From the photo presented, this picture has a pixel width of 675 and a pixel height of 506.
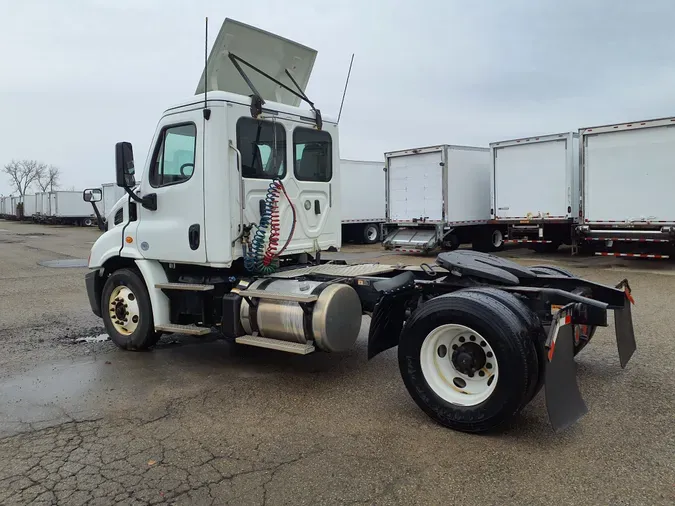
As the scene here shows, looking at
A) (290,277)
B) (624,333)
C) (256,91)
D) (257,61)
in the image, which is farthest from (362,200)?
(624,333)

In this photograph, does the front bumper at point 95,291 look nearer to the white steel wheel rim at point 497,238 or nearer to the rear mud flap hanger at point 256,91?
the rear mud flap hanger at point 256,91

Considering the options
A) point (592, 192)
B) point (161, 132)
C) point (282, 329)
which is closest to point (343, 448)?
point (282, 329)

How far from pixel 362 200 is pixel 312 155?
17.9 m

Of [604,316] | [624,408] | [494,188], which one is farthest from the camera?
[494,188]

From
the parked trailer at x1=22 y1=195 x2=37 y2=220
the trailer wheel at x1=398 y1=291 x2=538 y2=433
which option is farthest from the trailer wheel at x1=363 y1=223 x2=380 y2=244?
the parked trailer at x1=22 y1=195 x2=37 y2=220

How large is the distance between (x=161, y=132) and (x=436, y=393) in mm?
4046

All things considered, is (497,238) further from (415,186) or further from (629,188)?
(629,188)

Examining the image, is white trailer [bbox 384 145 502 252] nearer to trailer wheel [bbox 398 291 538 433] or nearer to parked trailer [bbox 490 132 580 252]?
parked trailer [bbox 490 132 580 252]

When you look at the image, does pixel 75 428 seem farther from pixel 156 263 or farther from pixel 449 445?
pixel 449 445

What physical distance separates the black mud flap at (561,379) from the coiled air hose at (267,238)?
9.88 ft

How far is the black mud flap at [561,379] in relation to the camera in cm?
380

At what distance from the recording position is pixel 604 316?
430cm

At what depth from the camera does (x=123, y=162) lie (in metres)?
5.91

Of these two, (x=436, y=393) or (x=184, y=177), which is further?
(x=184, y=177)
